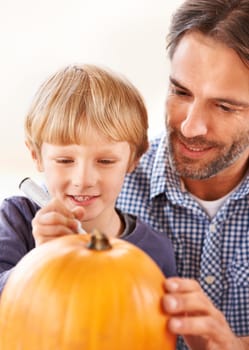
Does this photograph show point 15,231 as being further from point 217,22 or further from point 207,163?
point 217,22

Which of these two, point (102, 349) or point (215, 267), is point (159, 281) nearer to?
point (102, 349)

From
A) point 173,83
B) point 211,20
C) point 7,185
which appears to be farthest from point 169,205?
point 7,185

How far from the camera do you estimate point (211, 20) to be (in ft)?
5.38

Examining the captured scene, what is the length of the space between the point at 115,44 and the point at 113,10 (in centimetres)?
15

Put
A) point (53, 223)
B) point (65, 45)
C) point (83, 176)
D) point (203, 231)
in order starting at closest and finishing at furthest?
point (53, 223) → point (83, 176) → point (203, 231) → point (65, 45)

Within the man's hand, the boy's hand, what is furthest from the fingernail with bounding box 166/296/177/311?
the boy's hand

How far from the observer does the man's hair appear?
1.60 m

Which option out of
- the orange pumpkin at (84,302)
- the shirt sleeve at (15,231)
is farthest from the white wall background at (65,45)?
the orange pumpkin at (84,302)

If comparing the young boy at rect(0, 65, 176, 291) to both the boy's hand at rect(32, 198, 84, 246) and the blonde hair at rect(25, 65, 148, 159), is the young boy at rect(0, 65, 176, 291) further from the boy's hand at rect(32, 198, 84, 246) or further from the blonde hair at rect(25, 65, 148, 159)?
the boy's hand at rect(32, 198, 84, 246)

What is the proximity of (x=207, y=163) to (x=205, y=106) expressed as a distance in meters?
0.15

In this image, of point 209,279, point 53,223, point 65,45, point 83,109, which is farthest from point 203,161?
point 65,45

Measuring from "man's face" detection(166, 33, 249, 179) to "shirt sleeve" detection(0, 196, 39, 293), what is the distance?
1.25ft

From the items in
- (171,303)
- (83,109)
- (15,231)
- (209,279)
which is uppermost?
(83,109)

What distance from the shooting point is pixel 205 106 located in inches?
62.5
